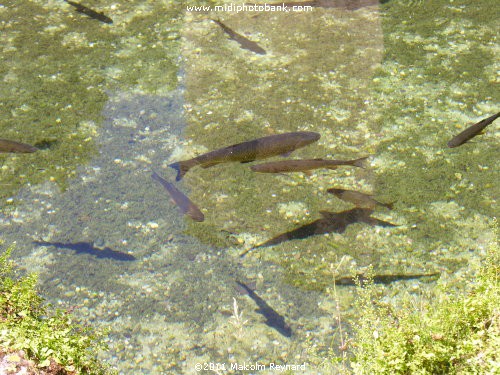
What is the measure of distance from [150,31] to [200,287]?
4079 millimetres

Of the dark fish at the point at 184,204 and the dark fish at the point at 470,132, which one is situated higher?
the dark fish at the point at 470,132

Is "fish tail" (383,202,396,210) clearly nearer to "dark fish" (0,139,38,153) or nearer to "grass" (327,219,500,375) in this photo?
"grass" (327,219,500,375)

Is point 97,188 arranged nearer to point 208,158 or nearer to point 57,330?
point 208,158

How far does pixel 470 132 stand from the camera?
5.08 meters

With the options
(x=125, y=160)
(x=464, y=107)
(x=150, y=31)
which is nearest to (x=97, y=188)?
(x=125, y=160)

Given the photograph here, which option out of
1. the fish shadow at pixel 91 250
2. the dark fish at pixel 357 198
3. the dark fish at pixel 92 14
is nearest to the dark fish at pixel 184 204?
the fish shadow at pixel 91 250

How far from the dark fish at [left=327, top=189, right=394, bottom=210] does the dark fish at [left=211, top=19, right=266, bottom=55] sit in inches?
102

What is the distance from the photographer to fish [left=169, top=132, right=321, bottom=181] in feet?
15.9

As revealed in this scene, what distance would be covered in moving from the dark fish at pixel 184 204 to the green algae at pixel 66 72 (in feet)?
3.36

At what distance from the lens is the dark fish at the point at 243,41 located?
6617 millimetres

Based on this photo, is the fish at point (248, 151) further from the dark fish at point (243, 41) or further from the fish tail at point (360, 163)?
the dark fish at point (243, 41)

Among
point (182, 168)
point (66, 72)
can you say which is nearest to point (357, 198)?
point (182, 168)

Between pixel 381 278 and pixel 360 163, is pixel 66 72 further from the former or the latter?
pixel 381 278

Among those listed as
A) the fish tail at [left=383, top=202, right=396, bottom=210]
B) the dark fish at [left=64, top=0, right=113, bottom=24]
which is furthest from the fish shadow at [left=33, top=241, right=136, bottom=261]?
the dark fish at [left=64, top=0, right=113, bottom=24]
